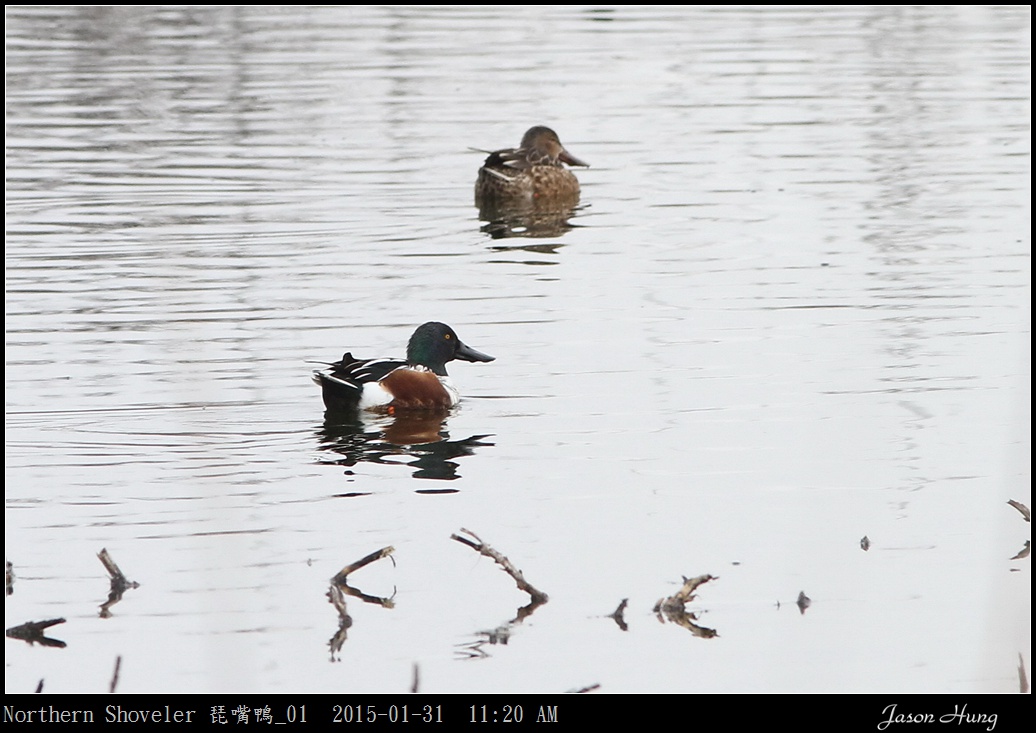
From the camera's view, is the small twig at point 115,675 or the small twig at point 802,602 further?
the small twig at point 802,602

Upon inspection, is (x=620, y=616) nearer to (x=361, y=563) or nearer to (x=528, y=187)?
(x=361, y=563)

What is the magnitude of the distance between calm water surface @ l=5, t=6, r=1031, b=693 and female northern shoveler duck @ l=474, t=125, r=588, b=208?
0.38 meters

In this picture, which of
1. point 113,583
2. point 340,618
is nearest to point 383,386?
point 113,583

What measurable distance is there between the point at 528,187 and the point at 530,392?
7.00 m

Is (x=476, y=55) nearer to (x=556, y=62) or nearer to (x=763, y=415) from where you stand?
(x=556, y=62)

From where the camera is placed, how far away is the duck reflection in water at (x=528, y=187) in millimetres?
16141

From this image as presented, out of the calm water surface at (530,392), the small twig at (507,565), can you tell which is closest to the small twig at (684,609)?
the calm water surface at (530,392)

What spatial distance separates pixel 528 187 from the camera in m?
16.5

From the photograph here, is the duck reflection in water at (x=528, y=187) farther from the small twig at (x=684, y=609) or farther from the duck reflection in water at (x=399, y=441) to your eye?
the small twig at (x=684, y=609)

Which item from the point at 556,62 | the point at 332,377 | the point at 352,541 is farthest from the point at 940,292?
the point at 556,62

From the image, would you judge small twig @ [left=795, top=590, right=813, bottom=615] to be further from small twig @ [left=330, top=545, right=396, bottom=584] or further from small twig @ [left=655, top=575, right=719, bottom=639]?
small twig @ [left=330, top=545, right=396, bottom=584]

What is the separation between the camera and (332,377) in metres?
9.24

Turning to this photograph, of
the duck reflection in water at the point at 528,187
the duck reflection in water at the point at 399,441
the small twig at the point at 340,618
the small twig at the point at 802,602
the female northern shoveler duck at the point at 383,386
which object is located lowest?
the small twig at the point at 802,602

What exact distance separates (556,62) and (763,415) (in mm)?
18102
